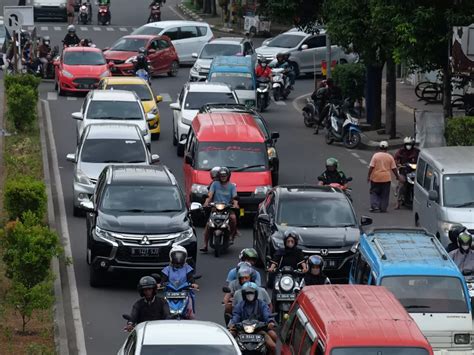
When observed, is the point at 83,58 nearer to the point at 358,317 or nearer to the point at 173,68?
the point at 173,68

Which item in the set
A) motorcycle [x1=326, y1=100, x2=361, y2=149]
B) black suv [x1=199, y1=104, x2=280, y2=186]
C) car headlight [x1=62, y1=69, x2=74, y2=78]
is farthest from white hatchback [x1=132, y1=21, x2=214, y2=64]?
black suv [x1=199, y1=104, x2=280, y2=186]

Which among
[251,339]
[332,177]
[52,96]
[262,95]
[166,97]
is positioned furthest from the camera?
[166,97]

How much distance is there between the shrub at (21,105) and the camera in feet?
123

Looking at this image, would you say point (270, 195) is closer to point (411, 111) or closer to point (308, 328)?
point (308, 328)

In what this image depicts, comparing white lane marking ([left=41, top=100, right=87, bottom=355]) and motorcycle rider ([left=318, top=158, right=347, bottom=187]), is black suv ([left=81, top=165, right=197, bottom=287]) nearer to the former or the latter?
white lane marking ([left=41, top=100, right=87, bottom=355])

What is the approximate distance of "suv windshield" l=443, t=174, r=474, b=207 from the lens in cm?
2480

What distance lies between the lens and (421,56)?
34.4m

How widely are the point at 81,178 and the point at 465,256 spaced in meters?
10.2

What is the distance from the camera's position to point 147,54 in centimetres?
5216

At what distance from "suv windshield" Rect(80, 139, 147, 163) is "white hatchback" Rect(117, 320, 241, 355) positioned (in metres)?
14.2

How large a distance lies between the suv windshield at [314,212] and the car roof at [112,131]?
266 inches

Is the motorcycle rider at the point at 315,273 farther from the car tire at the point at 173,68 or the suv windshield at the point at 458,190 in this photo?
the car tire at the point at 173,68

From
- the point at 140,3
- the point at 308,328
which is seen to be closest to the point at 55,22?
the point at 140,3

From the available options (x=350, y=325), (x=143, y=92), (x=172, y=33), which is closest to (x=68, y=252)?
(x=350, y=325)
